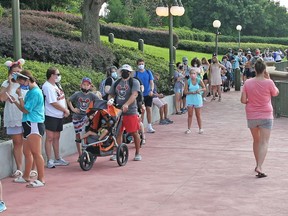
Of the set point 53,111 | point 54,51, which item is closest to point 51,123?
point 53,111

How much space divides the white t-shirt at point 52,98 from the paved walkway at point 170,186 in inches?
37.1

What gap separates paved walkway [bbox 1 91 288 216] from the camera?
747 centimetres

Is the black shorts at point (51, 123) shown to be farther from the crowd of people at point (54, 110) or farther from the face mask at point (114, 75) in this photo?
the face mask at point (114, 75)

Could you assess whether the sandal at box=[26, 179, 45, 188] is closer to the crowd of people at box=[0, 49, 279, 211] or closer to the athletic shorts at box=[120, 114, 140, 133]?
the crowd of people at box=[0, 49, 279, 211]

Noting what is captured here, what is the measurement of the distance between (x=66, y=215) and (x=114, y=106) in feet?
12.0

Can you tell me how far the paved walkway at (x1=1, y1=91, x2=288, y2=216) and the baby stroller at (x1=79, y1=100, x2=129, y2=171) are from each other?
217 millimetres

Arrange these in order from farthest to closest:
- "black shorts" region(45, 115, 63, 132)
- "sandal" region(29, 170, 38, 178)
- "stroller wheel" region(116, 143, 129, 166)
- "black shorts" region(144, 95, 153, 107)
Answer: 1. "black shorts" region(144, 95, 153, 107)
2. "stroller wheel" region(116, 143, 129, 166)
3. "black shorts" region(45, 115, 63, 132)
4. "sandal" region(29, 170, 38, 178)

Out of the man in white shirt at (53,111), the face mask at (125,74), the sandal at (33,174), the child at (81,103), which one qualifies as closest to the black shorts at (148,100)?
the child at (81,103)

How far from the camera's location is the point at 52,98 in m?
9.88

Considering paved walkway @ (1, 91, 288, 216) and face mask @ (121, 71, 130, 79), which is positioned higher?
face mask @ (121, 71, 130, 79)

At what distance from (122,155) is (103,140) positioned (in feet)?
1.52

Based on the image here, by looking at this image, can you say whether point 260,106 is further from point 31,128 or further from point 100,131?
point 31,128

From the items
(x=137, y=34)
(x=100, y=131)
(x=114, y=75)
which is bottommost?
(x=100, y=131)

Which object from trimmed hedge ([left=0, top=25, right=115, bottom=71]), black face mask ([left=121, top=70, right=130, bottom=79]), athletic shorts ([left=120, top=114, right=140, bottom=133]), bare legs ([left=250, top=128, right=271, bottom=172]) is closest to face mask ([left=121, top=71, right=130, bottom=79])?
black face mask ([left=121, top=70, right=130, bottom=79])
